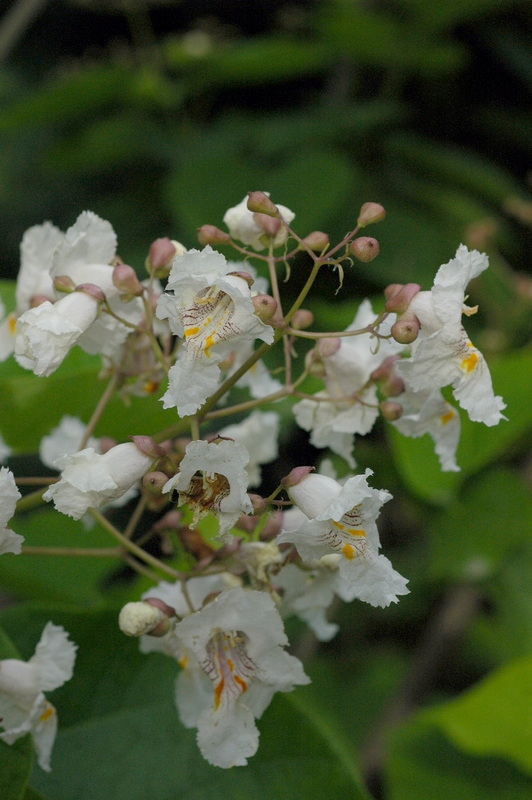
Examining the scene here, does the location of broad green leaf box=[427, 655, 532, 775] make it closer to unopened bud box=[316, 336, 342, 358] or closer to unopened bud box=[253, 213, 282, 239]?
unopened bud box=[316, 336, 342, 358]

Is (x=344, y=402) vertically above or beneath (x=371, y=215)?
beneath

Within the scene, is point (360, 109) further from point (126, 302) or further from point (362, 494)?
point (362, 494)

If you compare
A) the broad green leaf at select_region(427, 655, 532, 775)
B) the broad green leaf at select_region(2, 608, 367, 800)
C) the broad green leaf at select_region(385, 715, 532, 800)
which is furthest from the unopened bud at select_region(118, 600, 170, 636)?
the broad green leaf at select_region(385, 715, 532, 800)

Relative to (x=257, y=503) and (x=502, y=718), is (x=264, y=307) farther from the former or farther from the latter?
(x=502, y=718)

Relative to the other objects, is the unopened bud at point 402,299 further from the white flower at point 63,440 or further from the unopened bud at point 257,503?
the white flower at point 63,440

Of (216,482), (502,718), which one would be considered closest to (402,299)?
(216,482)

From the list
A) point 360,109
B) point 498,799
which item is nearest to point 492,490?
point 498,799
